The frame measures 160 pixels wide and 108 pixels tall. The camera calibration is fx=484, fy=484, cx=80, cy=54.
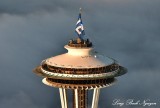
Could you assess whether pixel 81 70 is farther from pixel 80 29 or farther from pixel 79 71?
pixel 80 29

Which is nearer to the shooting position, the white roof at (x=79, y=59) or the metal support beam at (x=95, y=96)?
the white roof at (x=79, y=59)

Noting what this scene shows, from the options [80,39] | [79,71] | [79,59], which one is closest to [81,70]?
[79,71]

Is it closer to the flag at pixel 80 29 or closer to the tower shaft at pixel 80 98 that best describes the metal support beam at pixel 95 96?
the tower shaft at pixel 80 98

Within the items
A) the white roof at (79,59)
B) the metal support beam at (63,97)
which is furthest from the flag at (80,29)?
the metal support beam at (63,97)

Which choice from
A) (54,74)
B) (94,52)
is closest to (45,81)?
(54,74)

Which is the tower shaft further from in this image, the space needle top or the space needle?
the space needle top

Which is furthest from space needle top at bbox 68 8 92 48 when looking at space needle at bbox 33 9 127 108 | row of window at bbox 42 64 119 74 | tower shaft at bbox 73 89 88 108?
tower shaft at bbox 73 89 88 108

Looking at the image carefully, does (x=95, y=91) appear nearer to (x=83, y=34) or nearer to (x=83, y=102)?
(x=83, y=102)
